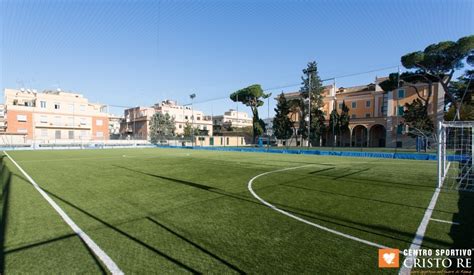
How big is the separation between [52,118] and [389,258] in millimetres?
63414

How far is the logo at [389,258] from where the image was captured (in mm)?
3129

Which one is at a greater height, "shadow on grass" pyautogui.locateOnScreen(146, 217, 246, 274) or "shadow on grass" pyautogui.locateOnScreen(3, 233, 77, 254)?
"shadow on grass" pyautogui.locateOnScreen(146, 217, 246, 274)

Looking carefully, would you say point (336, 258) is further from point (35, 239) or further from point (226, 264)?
point (35, 239)

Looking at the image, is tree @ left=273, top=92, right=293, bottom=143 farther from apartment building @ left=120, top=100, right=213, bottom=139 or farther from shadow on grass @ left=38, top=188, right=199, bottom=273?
shadow on grass @ left=38, top=188, right=199, bottom=273

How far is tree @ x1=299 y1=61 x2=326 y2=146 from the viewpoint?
4669 centimetres

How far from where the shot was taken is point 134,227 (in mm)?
4414

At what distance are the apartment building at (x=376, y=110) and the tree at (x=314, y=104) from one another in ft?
11.3

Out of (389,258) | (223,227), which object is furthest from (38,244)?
(389,258)

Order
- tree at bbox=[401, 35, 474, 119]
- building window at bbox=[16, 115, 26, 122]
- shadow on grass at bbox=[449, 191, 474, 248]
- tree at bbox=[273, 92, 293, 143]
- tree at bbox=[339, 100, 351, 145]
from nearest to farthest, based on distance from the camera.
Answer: shadow on grass at bbox=[449, 191, 474, 248] < tree at bbox=[401, 35, 474, 119] < tree at bbox=[339, 100, 351, 145] < building window at bbox=[16, 115, 26, 122] < tree at bbox=[273, 92, 293, 143]

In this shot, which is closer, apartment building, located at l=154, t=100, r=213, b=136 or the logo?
the logo

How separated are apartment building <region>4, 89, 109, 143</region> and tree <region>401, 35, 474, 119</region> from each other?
2321 inches

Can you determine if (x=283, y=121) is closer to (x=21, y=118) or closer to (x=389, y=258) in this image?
(x=389, y=258)

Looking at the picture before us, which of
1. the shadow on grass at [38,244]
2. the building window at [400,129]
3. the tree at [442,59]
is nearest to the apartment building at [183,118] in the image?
the building window at [400,129]

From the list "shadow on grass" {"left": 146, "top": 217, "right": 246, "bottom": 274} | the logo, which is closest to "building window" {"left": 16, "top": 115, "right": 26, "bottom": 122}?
"shadow on grass" {"left": 146, "top": 217, "right": 246, "bottom": 274}
